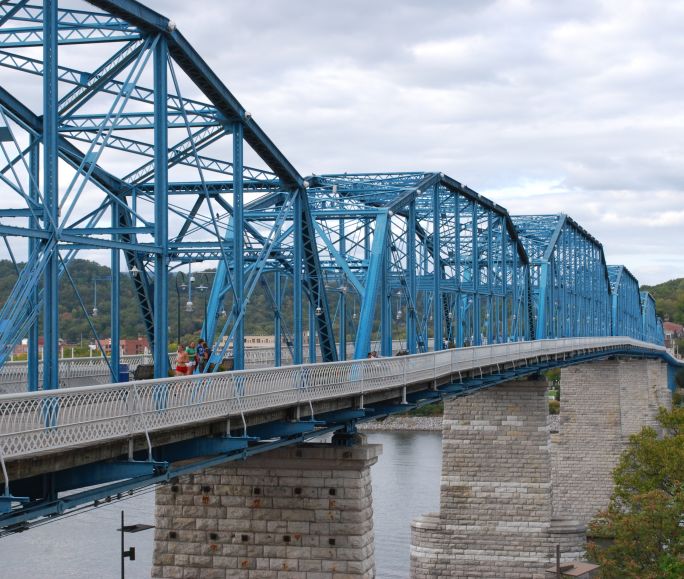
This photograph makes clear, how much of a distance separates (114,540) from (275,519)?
103ft

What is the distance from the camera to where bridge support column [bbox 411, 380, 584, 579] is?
49562 millimetres

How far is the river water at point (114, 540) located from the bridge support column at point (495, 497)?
7.59 feet

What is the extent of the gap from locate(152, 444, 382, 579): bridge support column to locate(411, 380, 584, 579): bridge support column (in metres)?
23.4

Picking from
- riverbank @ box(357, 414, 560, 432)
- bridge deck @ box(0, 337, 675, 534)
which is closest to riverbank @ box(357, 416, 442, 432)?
riverbank @ box(357, 414, 560, 432)

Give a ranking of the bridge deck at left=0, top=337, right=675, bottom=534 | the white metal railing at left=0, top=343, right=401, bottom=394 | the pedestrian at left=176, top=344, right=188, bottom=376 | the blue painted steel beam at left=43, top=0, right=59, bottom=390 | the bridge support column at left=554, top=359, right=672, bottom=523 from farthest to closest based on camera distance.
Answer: the bridge support column at left=554, top=359, right=672, bottom=523 < the white metal railing at left=0, top=343, right=401, bottom=394 < the pedestrian at left=176, top=344, right=188, bottom=376 < the blue painted steel beam at left=43, top=0, right=59, bottom=390 < the bridge deck at left=0, top=337, right=675, bottom=534

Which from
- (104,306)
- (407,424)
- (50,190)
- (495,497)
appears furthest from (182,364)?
(407,424)

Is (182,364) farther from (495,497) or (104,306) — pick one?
(104,306)

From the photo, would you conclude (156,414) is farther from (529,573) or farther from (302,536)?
(529,573)

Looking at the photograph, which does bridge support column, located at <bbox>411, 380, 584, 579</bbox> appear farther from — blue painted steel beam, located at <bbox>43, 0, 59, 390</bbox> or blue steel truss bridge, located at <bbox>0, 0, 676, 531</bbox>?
blue painted steel beam, located at <bbox>43, 0, 59, 390</bbox>

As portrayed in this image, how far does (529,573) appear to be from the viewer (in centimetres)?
4900

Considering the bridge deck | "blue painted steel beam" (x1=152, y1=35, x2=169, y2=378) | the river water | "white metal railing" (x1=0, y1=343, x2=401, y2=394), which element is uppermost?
"blue painted steel beam" (x1=152, y1=35, x2=169, y2=378)

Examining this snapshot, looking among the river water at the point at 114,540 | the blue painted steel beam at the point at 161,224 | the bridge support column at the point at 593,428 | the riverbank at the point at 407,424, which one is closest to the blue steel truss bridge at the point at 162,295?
the blue painted steel beam at the point at 161,224

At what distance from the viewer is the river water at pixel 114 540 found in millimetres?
49562

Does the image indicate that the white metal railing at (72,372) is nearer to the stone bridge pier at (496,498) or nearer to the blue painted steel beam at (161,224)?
the blue painted steel beam at (161,224)
